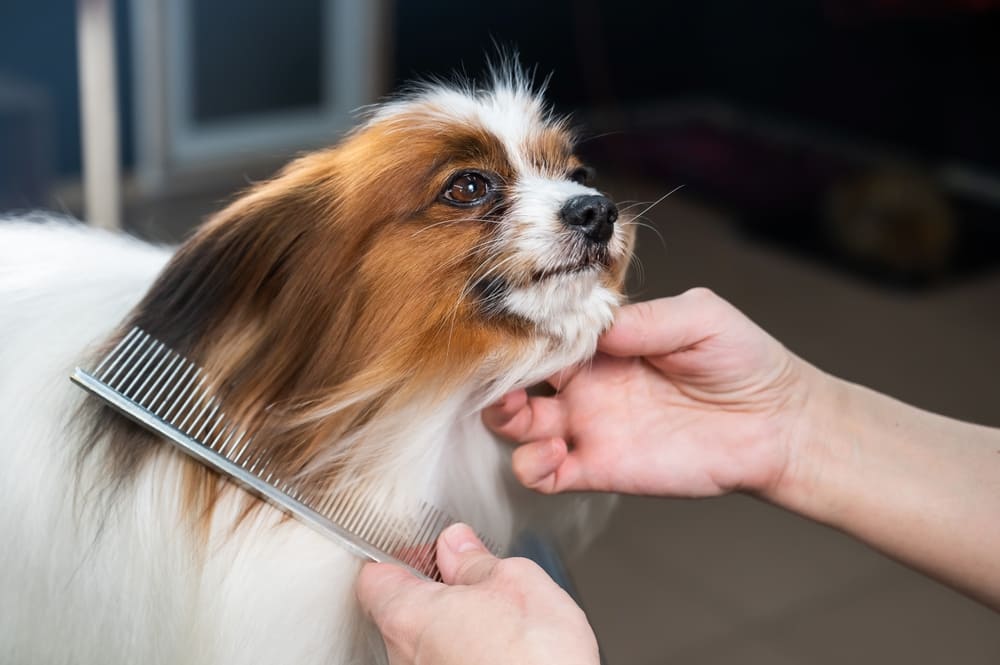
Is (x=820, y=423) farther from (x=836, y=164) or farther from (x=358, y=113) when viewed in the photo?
(x=836, y=164)

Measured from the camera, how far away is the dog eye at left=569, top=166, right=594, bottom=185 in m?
1.06

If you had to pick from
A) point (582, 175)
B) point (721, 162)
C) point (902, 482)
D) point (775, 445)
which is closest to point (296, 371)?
point (582, 175)

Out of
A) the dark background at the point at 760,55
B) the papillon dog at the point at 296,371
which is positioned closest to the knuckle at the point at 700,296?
the papillon dog at the point at 296,371

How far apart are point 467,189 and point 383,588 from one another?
13.7 inches

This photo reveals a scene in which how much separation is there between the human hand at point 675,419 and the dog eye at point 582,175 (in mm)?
178

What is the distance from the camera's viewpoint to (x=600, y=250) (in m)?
0.94

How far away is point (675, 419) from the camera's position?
1163mm

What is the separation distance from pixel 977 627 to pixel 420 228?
1511 mm

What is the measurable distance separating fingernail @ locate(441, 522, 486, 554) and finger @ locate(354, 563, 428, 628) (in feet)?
0.17

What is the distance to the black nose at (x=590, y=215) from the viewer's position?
93 centimetres

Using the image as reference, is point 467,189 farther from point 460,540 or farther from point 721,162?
point 721,162

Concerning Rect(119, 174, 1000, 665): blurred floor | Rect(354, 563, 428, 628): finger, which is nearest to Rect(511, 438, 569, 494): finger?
Rect(354, 563, 428, 628): finger

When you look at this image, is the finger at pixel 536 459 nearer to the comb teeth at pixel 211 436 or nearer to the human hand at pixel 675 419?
the human hand at pixel 675 419

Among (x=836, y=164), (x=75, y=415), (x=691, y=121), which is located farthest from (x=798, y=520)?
(x=691, y=121)
